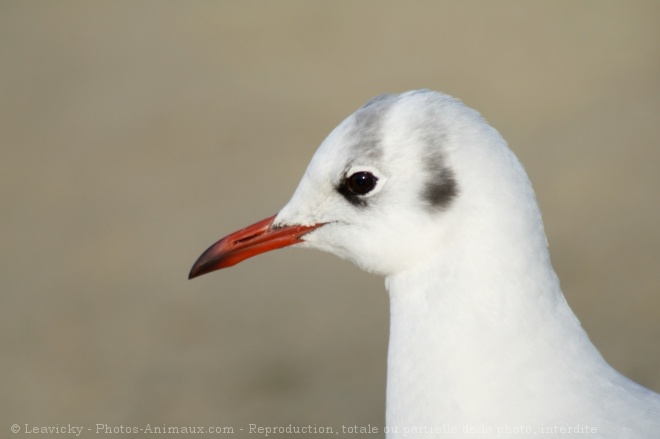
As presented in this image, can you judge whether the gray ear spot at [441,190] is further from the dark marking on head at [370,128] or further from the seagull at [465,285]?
the dark marking on head at [370,128]

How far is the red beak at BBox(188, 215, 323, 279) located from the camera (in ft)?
7.86

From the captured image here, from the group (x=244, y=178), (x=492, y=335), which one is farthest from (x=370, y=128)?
(x=244, y=178)

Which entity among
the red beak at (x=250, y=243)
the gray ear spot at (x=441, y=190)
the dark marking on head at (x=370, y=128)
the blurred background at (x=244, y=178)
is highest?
the blurred background at (x=244, y=178)

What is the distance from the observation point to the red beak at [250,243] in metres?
2.39

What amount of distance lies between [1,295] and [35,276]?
0.84ft

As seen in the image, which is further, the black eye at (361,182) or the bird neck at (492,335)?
the black eye at (361,182)

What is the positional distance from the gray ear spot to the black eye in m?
0.13

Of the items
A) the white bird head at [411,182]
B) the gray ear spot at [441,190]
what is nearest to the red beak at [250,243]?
the white bird head at [411,182]

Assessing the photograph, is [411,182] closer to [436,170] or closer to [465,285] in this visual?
[436,170]

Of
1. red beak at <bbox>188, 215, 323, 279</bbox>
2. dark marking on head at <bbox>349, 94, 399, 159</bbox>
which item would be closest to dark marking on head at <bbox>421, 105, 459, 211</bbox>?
dark marking on head at <bbox>349, 94, 399, 159</bbox>

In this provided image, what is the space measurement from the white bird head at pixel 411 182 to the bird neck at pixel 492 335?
55 mm

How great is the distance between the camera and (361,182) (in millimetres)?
2230

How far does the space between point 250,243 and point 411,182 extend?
48cm

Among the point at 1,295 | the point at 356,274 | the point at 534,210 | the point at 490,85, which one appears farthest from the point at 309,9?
the point at 534,210
